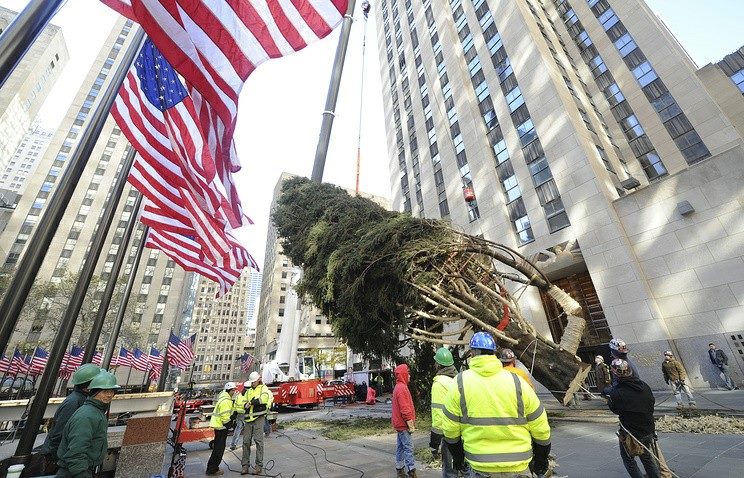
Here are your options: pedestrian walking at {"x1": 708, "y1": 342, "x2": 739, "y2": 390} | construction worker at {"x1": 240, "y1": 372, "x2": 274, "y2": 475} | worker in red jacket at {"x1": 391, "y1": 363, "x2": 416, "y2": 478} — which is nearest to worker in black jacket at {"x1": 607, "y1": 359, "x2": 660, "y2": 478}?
worker in red jacket at {"x1": 391, "y1": 363, "x2": 416, "y2": 478}


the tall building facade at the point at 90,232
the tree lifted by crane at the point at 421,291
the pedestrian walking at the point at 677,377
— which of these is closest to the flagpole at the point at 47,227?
the tree lifted by crane at the point at 421,291

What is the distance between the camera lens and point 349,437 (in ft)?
33.4

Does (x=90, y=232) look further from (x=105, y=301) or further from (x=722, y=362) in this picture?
(x=722, y=362)

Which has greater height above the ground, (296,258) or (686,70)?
(686,70)

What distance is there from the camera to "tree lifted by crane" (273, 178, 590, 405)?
10.7 metres

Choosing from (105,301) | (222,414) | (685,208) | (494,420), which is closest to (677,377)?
(685,208)

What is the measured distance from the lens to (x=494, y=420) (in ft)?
9.15

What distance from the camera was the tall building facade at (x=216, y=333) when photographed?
111m

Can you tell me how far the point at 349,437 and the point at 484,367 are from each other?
886 centimetres

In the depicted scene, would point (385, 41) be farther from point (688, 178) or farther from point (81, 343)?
point (81, 343)

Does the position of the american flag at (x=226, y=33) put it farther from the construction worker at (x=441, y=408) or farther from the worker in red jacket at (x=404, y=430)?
the worker in red jacket at (x=404, y=430)

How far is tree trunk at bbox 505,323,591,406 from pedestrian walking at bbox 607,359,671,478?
20.6 feet

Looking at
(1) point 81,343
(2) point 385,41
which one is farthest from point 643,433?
(2) point 385,41

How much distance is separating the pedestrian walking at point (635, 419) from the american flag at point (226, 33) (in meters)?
5.92
